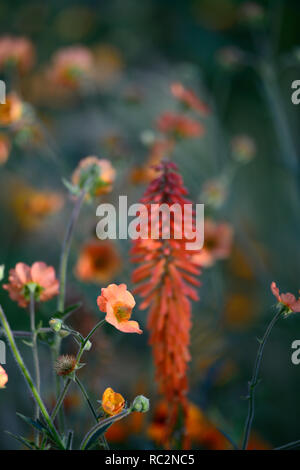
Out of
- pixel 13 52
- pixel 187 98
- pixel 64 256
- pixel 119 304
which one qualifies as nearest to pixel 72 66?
pixel 13 52

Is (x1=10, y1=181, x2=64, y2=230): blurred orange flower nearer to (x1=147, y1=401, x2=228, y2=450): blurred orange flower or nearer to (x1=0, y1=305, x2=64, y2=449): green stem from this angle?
(x1=147, y1=401, x2=228, y2=450): blurred orange flower

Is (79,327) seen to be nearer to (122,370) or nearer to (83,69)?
(122,370)

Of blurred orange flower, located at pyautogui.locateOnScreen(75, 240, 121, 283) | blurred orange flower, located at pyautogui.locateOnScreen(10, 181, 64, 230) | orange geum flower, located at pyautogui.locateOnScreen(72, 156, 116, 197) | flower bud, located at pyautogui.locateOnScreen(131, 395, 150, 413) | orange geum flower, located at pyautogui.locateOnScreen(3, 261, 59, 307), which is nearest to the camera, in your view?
flower bud, located at pyautogui.locateOnScreen(131, 395, 150, 413)

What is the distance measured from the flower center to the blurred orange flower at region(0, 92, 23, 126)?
23.4 inches

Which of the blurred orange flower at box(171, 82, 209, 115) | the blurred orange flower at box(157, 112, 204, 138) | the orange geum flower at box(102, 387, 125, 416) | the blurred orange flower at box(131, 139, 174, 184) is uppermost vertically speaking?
the blurred orange flower at box(171, 82, 209, 115)

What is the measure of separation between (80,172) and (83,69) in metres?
0.67

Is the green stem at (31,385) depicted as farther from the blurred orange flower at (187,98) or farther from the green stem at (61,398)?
the blurred orange flower at (187,98)

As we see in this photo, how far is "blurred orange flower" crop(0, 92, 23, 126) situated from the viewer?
104 centimetres

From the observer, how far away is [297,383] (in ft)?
4.28

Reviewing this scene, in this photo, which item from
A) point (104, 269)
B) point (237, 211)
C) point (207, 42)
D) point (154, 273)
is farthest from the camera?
point (207, 42)

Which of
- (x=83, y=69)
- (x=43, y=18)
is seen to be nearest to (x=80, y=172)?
(x=83, y=69)

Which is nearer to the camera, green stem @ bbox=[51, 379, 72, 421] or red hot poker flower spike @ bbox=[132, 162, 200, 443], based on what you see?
green stem @ bbox=[51, 379, 72, 421]

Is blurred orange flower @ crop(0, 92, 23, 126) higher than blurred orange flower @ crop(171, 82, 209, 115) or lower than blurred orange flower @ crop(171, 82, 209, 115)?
lower

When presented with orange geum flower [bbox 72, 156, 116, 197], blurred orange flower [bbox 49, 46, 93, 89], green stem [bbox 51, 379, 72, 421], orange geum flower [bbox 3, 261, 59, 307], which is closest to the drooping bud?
green stem [bbox 51, 379, 72, 421]
